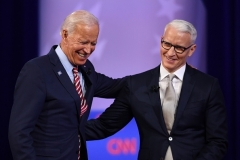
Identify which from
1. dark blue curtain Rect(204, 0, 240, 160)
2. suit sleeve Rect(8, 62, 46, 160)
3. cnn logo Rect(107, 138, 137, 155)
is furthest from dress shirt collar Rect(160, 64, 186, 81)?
cnn logo Rect(107, 138, 137, 155)

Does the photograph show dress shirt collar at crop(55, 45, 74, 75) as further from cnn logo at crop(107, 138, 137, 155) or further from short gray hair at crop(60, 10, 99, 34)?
cnn logo at crop(107, 138, 137, 155)

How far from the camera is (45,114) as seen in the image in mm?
2707

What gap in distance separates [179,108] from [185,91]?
12 centimetres

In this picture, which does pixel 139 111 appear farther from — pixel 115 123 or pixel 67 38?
pixel 67 38

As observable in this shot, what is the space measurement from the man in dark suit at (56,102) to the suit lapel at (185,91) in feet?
1.76

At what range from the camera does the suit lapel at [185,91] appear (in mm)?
2871

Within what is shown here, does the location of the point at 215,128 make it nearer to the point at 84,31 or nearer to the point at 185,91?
the point at 185,91

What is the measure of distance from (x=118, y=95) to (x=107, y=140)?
46.6 inches

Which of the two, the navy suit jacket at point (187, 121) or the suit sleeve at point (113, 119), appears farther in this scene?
the suit sleeve at point (113, 119)

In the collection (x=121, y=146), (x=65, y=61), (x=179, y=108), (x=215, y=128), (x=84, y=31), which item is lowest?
(x=121, y=146)

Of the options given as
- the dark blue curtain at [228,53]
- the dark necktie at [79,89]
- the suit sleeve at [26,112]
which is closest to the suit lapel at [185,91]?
Result: the dark necktie at [79,89]

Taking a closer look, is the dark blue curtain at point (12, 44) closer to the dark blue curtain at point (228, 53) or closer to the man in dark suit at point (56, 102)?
the man in dark suit at point (56, 102)

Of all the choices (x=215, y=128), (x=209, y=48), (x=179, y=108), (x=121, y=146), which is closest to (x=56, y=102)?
(x=179, y=108)

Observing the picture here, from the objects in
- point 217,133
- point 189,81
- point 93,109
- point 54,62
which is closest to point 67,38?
point 54,62
